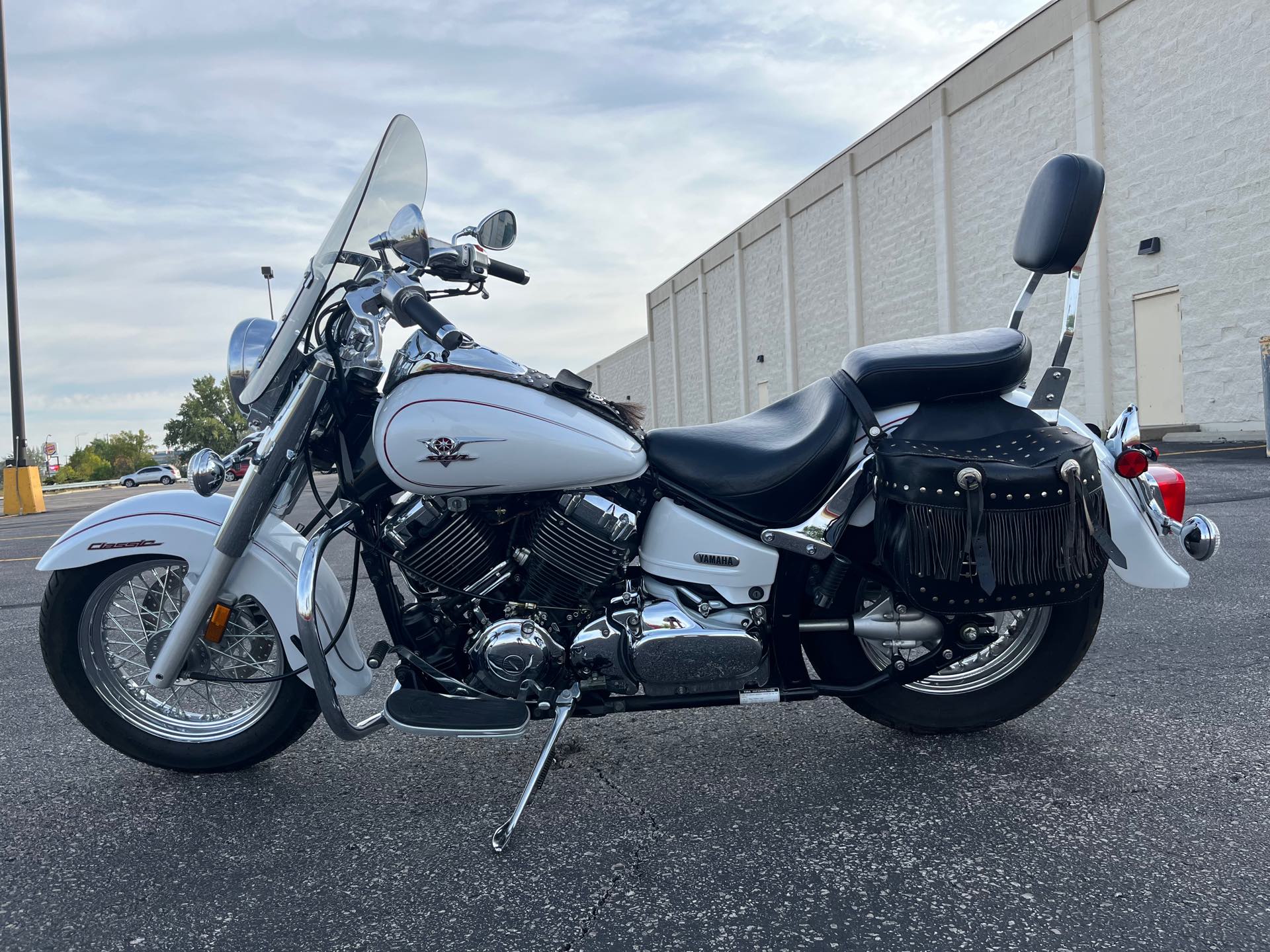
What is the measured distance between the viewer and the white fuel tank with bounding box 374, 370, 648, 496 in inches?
87.1

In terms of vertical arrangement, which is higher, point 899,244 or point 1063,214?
point 899,244

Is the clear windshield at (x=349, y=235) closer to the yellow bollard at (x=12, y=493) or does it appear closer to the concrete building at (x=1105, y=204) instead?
the concrete building at (x=1105, y=204)

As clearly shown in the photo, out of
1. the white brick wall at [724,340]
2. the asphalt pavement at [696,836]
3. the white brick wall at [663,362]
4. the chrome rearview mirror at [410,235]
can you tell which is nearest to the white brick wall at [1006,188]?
the white brick wall at [724,340]

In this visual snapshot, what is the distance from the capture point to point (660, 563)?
2.38 m

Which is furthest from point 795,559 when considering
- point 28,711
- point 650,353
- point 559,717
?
point 650,353

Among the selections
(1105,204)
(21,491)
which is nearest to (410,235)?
(1105,204)

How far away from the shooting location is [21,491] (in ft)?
63.4

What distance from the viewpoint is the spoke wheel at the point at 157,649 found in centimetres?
264

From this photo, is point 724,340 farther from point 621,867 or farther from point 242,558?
point 621,867

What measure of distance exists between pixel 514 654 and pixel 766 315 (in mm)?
27768

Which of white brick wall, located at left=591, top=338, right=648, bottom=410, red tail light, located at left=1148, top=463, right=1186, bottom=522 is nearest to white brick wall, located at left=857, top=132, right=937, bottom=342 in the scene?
red tail light, located at left=1148, top=463, right=1186, bottom=522

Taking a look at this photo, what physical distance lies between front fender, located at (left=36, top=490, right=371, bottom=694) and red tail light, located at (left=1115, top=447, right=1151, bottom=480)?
2253 mm

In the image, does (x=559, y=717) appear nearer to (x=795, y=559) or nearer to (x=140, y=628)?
(x=795, y=559)

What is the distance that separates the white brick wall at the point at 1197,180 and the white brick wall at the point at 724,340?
17.0 meters
